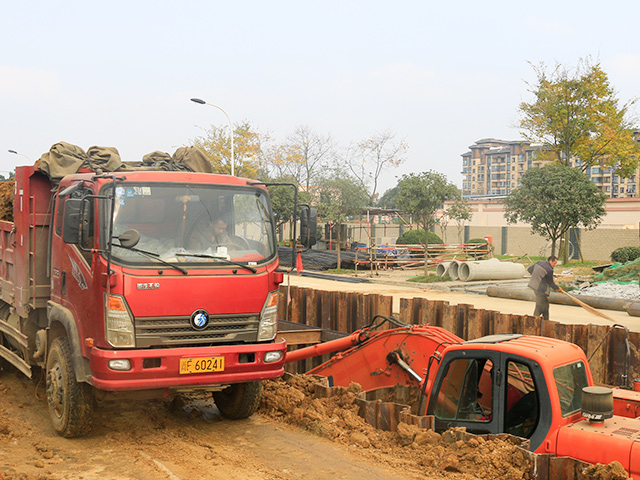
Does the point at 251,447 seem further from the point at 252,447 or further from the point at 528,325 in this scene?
the point at 528,325

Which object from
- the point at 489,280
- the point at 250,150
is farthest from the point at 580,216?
the point at 250,150

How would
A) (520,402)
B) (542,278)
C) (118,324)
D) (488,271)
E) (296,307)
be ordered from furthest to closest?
(488,271)
(542,278)
(296,307)
(118,324)
(520,402)

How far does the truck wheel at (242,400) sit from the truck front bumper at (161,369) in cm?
101

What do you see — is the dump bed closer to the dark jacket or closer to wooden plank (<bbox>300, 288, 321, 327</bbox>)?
wooden plank (<bbox>300, 288, 321, 327</bbox>)

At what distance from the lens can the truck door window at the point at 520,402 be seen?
5633 millimetres

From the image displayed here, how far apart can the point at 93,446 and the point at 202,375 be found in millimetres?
1483

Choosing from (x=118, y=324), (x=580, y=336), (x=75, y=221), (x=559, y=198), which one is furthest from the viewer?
(x=559, y=198)

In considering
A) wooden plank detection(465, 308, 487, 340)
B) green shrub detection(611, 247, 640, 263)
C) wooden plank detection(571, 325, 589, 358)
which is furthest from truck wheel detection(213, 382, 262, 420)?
green shrub detection(611, 247, 640, 263)

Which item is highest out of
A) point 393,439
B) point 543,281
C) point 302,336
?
point 543,281

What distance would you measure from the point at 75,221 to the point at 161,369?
1713 millimetres

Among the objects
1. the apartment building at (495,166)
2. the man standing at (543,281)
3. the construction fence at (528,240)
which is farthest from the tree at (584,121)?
the apartment building at (495,166)

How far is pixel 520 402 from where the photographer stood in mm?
5832

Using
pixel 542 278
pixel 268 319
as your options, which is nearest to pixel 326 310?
pixel 268 319

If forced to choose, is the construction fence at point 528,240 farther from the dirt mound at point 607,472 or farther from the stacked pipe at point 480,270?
the dirt mound at point 607,472
